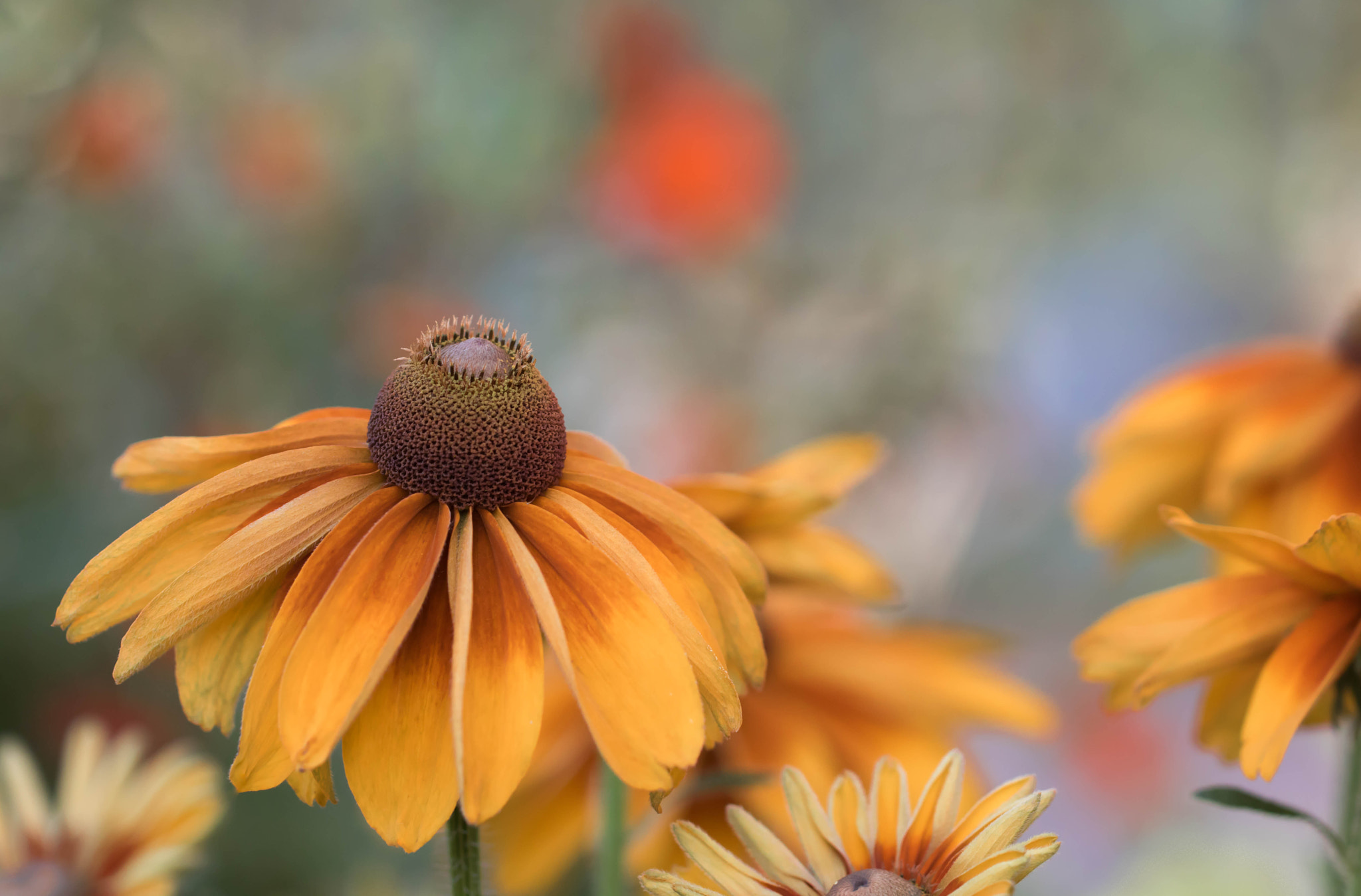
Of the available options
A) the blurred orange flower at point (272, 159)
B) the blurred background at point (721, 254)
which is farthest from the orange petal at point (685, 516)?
the blurred orange flower at point (272, 159)

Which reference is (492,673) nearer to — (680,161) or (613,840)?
(613,840)

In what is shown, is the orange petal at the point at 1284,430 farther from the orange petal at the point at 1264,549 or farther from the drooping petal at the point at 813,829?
the drooping petal at the point at 813,829

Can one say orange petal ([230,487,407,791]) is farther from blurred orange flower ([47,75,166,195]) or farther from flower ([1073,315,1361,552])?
blurred orange flower ([47,75,166,195])

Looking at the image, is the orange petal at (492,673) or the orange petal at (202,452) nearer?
the orange petal at (492,673)

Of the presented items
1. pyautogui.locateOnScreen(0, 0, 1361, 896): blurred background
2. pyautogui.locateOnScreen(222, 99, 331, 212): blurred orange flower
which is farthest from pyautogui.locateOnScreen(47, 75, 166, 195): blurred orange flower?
pyautogui.locateOnScreen(222, 99, 331, 212): blurred orange flower

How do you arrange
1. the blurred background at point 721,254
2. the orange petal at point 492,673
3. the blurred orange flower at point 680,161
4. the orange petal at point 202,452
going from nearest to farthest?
the orange petal at point 492,673, the orange petal at point 202,452, the blurred background at point 721,254, the blurred orange flower at point 680,161

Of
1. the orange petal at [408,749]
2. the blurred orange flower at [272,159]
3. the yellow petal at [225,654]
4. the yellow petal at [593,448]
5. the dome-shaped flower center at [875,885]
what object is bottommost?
the dome-shaped flower center at [875,885]

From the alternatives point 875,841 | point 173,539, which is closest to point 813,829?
point 875,841
